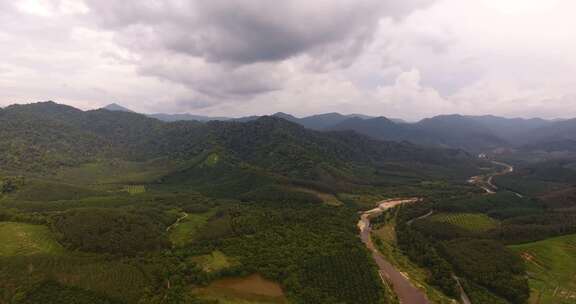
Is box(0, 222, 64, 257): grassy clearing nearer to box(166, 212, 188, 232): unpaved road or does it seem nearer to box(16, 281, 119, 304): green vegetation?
box(16, 281, 119, 304): green vegetation

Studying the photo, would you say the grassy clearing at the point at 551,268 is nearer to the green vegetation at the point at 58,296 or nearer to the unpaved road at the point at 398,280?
the unpaved road at the point at 398,280

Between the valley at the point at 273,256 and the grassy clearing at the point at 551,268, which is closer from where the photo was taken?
the valley at the point at 273,256

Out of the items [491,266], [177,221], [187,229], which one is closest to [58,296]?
[187,229]

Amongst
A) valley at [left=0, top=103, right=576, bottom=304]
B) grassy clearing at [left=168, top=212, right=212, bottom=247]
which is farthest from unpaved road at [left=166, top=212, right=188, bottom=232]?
grassy clearing at [left=168, top=212, right=212, bottom=247]

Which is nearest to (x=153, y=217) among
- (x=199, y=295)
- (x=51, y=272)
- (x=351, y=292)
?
(x=51, y=272)

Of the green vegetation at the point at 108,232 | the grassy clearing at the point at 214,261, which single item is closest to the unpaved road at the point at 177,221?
the green vegetation at the point at 108,232

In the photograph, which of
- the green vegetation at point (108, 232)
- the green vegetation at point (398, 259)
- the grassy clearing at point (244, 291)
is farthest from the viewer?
the green vegetation at point (108, 232)

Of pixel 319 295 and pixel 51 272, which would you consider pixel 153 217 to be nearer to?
pixel 51 272
